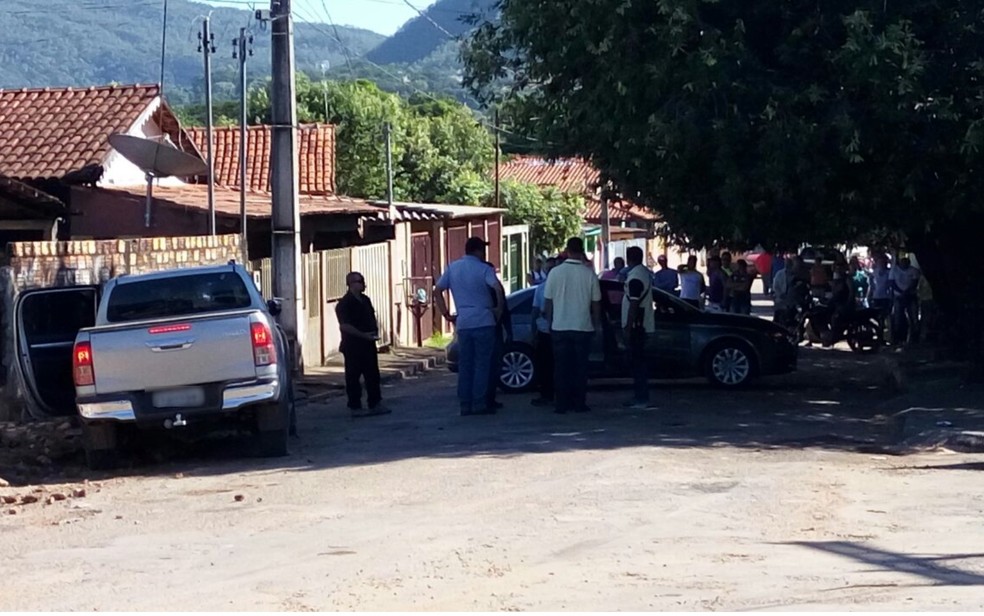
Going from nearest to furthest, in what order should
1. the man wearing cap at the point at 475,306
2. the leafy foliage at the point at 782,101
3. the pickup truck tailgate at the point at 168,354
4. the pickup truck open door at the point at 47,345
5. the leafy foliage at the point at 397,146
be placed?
1. the pickup truck tailgate at the point at 168,354
2. the leafy foliage at the point at 782,101
3. the pickup truck open door at the point at 47,345
4. the man wearing cap at the point at 475,306
5. the leafy foliage at the point at 397,146

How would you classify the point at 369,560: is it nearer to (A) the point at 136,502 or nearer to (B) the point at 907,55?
(A) the point at 136,502

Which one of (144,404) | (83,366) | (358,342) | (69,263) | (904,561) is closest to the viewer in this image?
(904,561)

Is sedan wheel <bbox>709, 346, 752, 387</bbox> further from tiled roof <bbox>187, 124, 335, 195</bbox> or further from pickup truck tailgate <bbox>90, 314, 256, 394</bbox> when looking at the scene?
tiled roof <bbox>187, 124, 335, 195</bbox>

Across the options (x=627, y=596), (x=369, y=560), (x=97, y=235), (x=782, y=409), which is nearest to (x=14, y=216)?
(x=97, y=235)

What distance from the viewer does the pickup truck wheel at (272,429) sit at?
12859 millimetres

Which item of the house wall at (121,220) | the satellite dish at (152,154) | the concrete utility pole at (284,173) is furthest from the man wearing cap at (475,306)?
the house wall at (121,220)

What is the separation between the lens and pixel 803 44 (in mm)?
14906

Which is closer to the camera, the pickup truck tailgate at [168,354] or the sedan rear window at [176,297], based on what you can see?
the pickup truck tailgate at [168,354]

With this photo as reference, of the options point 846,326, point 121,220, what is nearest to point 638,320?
point 121,220

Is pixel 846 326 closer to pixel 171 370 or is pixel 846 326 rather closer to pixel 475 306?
pixel 475 306

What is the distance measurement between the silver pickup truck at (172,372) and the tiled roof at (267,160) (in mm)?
18115

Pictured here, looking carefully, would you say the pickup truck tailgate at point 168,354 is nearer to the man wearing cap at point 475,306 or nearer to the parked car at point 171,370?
the parked car at point 171,370

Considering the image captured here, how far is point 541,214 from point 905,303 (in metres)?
20.2

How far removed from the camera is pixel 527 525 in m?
9.49
